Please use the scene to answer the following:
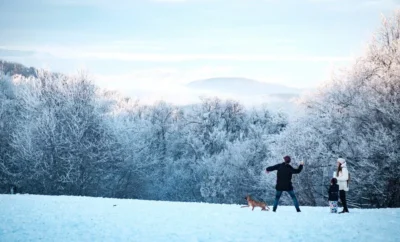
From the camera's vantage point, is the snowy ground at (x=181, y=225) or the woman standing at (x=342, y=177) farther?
the woman standing at (x=342, y=177)

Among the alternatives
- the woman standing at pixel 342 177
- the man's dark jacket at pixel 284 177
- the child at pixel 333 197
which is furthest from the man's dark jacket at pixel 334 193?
the man's dark jacket at pixel 284 177

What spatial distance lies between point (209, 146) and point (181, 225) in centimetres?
4522

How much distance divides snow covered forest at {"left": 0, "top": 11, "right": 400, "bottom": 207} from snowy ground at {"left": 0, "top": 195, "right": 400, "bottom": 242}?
14.5 metres

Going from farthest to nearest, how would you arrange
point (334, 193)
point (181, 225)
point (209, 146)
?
point (209, 146) → point (334, 193) → point (181, 225)

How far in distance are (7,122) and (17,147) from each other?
523 cm

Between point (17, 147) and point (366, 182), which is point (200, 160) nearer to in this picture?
point (17, 147)

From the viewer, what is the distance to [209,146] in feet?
184

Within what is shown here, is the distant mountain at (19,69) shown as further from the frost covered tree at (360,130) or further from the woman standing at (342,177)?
the woman standing at (342,177)

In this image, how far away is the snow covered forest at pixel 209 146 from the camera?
26.9m

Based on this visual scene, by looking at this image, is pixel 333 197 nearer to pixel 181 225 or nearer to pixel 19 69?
pixel 181 225

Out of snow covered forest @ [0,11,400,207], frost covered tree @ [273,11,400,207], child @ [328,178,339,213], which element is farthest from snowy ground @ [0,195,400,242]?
snow covered forest @ [0,11,400,207]

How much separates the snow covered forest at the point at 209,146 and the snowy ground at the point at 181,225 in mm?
14470

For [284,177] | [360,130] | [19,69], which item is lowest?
[284,177]

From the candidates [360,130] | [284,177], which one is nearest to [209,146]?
[360,130]
